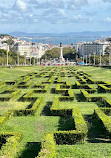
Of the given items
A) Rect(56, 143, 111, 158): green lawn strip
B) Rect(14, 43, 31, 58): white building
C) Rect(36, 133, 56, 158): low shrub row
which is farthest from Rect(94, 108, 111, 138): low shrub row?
Rect(14, 43, 31, 58): white building

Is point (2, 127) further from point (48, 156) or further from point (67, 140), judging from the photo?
point (48, 156)

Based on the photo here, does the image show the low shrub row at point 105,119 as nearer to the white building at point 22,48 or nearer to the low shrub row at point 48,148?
the low shrub row at point 48,148

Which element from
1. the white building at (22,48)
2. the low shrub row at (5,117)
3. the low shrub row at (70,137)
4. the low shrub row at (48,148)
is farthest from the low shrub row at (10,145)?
the white building at (22,48)

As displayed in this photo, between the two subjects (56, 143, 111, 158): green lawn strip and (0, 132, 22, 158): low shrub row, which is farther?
(56, 143, 111, 158): green lawn strip

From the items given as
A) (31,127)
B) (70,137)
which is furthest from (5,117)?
(70,137)

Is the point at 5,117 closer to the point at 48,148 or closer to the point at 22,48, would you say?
the point at 48,148

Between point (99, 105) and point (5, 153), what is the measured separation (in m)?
5.90

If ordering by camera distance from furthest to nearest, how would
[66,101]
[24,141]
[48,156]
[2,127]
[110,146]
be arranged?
[66,101]
[2,127]
[24,141]
[110,146]
[48,156]

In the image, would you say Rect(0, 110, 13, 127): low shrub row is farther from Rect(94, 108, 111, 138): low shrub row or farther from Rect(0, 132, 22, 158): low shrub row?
Rect(94, 108, 111, 138): low shrub row

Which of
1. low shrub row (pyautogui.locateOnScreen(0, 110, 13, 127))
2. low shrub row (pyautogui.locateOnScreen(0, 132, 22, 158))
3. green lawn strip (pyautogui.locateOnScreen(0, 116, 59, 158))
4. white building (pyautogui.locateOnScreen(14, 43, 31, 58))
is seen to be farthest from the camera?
white building (pyautogui.locateOnScreen(14, 43, 31, 58))

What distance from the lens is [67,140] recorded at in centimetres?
607

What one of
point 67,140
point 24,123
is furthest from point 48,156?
point 24,123

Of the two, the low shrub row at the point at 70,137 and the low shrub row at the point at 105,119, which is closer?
the low shrub row at the point at 70,137

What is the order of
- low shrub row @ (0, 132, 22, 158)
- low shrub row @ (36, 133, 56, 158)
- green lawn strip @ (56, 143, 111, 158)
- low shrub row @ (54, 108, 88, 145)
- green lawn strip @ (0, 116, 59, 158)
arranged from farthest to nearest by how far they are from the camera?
green lawn strip @ (0, 116, 59, 158), low shrub row @ (54, 108, 88, 145), green lawn strip @ (56, 143, 111, 158), low shrub row @ (0, 132, 22, 158), low shrub row @ (36, 133, 56, 158)
